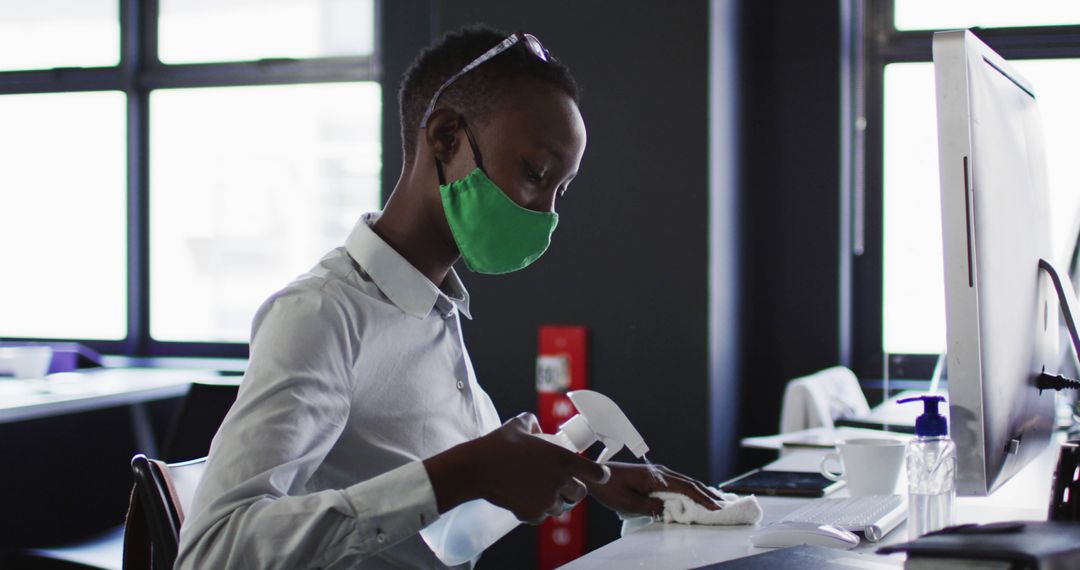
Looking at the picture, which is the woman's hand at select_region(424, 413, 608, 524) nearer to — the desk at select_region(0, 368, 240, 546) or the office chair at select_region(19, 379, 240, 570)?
the office chair at select_region(19, 379, 240, 570)

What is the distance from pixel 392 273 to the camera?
1193 millimetres

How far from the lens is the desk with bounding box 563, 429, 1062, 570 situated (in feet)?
3.45

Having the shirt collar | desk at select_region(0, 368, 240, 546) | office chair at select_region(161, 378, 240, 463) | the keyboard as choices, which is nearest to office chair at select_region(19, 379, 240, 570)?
office chair at select_region(161, 378, 240, 463)

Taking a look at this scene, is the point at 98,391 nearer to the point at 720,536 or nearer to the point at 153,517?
the point at 153,517

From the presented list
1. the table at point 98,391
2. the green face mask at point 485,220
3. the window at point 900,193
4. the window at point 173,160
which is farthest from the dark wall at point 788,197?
the green face mask at point 485,220

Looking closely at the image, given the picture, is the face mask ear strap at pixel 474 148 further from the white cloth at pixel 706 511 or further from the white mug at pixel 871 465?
the white mug at pixel 871 465

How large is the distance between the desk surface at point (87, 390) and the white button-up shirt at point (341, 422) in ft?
5.39

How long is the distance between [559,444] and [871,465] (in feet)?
1.80

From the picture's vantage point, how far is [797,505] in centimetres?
137

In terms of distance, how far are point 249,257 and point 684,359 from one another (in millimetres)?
1983

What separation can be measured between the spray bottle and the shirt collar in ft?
0.72

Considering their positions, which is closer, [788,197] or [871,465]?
[871,465]

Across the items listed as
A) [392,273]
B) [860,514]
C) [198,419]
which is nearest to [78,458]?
[198,419]

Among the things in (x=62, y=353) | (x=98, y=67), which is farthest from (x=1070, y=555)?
(x=98, y=67)
